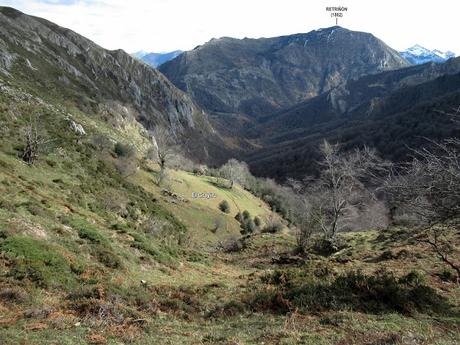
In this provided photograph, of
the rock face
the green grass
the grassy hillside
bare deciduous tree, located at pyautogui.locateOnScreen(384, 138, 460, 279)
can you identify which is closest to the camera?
the grassy hillside

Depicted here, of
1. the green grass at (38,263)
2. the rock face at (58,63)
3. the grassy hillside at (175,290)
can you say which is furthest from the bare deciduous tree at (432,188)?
the rock face at (58,63)

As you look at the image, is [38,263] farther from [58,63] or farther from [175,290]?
[58,63]

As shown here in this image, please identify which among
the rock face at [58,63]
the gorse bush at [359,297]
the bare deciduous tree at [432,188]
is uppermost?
the rock face at [58,63]

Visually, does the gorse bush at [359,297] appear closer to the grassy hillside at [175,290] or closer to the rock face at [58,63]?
the grassy hillside at [175,290]

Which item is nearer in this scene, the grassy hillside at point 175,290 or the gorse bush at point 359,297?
the grassy hillside at point 175,290

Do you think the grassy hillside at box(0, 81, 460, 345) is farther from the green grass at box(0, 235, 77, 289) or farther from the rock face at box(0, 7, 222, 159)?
the rock face at box(0, 7, 222, 159)

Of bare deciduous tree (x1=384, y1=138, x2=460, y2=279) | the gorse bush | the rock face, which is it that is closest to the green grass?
the gorse bush

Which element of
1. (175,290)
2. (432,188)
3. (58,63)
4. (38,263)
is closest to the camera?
(432,188)

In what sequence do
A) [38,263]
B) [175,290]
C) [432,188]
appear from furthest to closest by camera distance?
[175,290], [38,263], [432,188]

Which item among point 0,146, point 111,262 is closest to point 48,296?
point 111,262

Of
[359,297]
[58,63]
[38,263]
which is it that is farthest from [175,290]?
[58,63]

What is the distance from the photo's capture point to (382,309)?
12.0 metres

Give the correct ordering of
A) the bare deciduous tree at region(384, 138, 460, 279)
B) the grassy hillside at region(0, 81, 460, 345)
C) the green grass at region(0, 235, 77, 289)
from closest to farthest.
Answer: the grassy hillside at region(0, 81, 460, 345) < the bare deciduous tree at region(384, 138, 460, 279) < the green grass at region(0, 235, 77, 289)

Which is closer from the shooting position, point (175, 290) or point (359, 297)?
point (359, 297)
